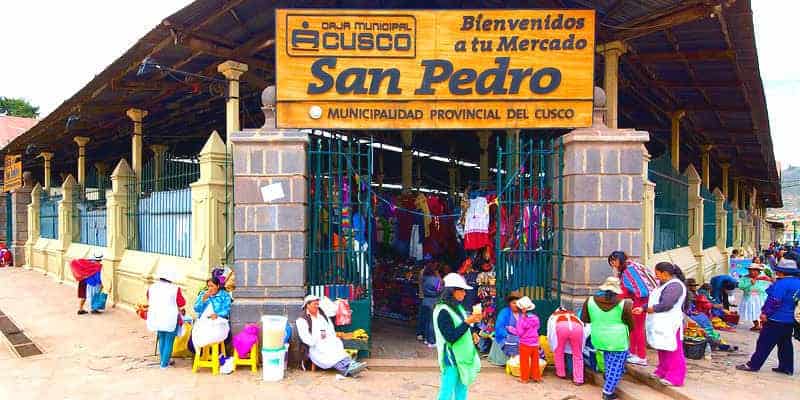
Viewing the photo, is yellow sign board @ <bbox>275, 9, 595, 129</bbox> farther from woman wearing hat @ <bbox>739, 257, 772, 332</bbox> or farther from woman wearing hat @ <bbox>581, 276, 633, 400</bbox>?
woman wearing hat @ <bbox>739, 257, 772, 332</bbox>

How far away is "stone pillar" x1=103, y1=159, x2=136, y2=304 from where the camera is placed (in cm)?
1171

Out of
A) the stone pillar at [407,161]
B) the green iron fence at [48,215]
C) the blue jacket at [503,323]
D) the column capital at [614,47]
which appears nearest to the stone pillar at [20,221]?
the green iron fence at [48,215]

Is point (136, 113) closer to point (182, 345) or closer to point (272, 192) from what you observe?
point (182, 345)

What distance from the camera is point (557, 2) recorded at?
24.4 ft

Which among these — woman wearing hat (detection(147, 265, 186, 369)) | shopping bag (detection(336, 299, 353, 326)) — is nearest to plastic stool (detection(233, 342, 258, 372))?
woman wearing hat (detection(147, 265, 186, 369))

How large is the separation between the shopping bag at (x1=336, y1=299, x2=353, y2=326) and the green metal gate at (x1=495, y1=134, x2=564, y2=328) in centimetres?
190

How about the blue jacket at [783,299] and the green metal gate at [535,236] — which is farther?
the green metal gate at [535,236]

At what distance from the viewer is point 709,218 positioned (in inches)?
590

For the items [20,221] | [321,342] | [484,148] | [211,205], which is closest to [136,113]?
[211,205]

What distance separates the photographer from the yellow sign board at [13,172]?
1934cm

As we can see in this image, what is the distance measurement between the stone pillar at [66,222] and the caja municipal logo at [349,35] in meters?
12.3

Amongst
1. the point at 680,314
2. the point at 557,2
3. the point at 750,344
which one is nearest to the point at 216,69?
the point at 557,2

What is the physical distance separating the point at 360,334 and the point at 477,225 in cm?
252

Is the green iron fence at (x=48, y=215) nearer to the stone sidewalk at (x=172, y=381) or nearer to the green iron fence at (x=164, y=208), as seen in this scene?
the green iron fence at (x=164, y=208)
